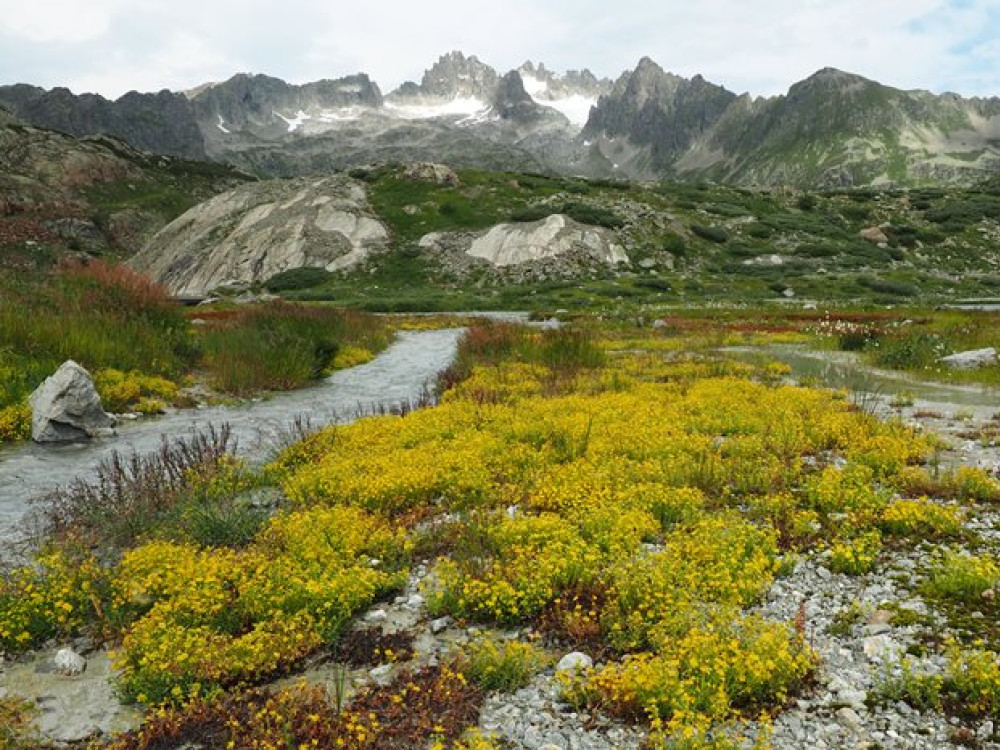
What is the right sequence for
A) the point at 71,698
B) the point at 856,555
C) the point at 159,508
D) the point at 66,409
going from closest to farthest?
the point at 71,698, the point at 856,555, the point at 159,508, the point at 66,409

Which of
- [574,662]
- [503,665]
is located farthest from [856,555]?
[503,665]

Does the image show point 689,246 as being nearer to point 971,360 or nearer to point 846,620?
point 971,360

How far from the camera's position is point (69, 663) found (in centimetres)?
691

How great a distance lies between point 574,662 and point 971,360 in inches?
979

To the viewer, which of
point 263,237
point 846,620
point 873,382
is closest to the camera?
point 846,620

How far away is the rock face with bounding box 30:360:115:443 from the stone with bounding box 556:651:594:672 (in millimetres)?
14444

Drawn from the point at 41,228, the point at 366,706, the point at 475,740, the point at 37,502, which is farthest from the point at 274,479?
the point at 41,228

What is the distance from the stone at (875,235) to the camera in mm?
88438

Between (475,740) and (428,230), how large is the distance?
83.6m

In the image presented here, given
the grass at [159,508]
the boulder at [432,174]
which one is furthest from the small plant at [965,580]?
the boulder at [432,174]

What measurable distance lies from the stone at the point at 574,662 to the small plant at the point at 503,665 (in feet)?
0.66

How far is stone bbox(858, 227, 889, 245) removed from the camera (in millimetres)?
88438

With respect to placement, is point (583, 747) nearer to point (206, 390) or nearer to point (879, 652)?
point (879, 652)

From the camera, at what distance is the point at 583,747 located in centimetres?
559
